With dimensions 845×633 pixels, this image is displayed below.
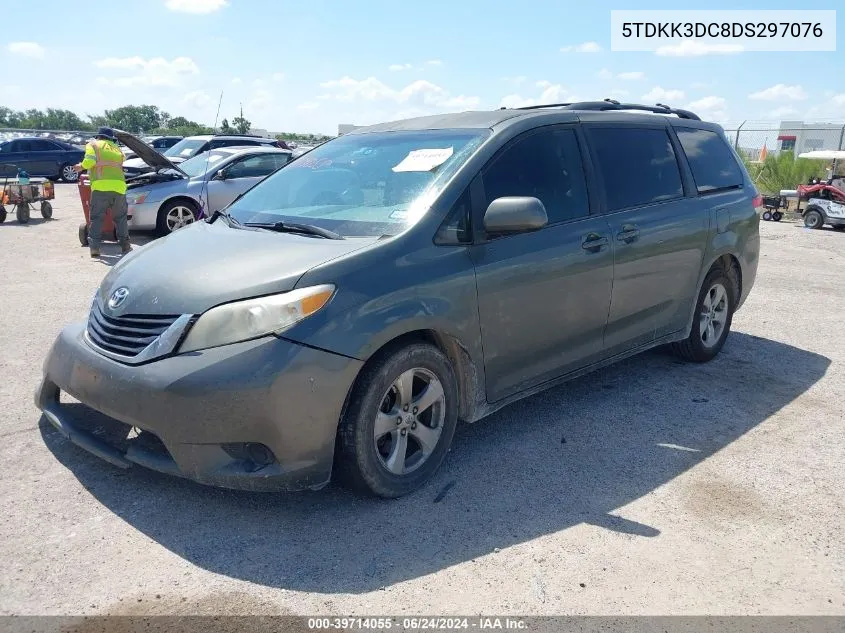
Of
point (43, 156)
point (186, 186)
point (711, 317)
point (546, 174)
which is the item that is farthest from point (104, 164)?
point (43, 156)

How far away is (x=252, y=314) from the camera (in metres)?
2.99

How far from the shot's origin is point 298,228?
3.67 meters

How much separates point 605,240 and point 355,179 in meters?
1.58

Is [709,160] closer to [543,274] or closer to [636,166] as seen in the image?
[636,166]

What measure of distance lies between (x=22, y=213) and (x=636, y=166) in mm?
12993

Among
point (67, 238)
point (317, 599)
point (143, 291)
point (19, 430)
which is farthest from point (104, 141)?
point (317, 599)

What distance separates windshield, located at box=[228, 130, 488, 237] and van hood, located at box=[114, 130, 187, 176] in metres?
6.39

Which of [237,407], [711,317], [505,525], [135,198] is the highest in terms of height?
[135,198]

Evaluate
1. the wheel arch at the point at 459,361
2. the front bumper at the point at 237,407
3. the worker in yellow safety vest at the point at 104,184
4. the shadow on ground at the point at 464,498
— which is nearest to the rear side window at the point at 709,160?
the shadow on ground at the point at 464,498

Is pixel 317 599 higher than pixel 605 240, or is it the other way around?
pixel 605 240

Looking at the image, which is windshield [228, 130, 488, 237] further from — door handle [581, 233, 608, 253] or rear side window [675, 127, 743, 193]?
rear side window [675, 127, 743, 193]

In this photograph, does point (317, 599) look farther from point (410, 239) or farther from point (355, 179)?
point (355, 179)

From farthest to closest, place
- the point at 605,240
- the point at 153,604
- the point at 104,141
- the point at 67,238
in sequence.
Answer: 1. the point at 67,238
2. the point at 104,141
3. the point at 605,240
4. the point at 153,604

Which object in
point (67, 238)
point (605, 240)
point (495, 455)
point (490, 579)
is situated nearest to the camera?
point (490, 579)
